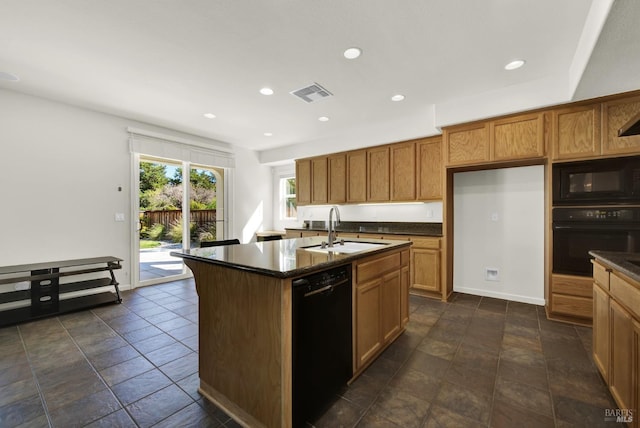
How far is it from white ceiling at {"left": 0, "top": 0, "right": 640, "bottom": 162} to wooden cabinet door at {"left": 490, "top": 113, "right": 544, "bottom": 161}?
0.17 metres

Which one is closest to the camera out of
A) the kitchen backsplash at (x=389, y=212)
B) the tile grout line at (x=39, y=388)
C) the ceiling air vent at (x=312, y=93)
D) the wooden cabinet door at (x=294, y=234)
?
the tile grout line at (x=39, y=388)

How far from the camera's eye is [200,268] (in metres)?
1.83

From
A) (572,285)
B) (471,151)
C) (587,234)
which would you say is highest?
(471,151)

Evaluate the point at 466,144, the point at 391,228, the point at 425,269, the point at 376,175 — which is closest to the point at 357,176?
the point at 376,175

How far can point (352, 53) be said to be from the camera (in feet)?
8.14

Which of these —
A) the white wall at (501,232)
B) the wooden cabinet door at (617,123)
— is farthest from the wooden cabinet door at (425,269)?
the wooden cabinet door at (617,123)

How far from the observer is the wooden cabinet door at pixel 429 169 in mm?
3943

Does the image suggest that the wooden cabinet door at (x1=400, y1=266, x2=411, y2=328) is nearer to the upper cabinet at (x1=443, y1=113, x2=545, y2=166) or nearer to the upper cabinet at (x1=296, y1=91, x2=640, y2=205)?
the upper cabinet at (x1=296, y1=91, x2=640, y2=205)

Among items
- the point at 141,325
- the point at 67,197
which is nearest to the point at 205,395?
the point at 141,325

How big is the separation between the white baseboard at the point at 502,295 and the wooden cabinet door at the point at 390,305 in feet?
6.69

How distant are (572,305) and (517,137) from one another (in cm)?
194

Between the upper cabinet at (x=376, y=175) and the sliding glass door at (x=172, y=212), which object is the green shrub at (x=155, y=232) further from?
the upper cabinet at (x=376, y=175)

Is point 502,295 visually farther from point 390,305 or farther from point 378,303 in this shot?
point 378,303

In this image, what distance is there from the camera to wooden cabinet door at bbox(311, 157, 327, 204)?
5348 mm
